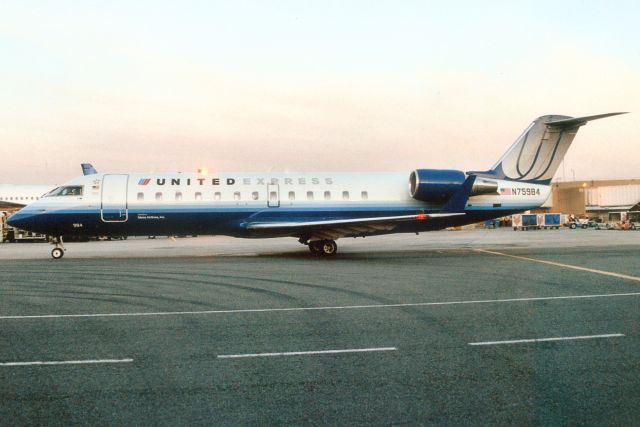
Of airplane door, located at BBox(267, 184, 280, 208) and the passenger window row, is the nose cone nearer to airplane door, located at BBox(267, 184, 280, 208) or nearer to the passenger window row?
the passenger window row

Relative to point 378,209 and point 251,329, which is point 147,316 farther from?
point 378,209

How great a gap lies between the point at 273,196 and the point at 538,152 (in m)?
11.4

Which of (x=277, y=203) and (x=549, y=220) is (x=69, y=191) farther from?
(x=549, y=220)

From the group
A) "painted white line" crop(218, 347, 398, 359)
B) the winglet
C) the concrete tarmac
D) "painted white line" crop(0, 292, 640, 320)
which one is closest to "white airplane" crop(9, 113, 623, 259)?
the concrete tarmac

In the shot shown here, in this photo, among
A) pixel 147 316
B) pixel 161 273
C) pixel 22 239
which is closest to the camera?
pixel 147 316

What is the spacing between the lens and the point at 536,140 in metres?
23.0

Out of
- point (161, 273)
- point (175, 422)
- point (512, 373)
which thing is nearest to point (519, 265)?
point (161, 273)

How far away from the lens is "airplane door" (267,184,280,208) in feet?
68.9

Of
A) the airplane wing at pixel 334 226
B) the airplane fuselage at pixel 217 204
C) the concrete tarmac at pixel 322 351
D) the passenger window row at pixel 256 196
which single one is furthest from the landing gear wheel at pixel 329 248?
the concrete tarmac at pixel 322 351

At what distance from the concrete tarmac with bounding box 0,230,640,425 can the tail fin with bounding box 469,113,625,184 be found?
10972mm

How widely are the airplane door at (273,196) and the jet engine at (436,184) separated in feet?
17.7

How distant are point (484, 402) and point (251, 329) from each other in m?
3.89

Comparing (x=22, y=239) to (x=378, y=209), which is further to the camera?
(x=22, y=239)

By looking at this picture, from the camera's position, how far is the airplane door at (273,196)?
68.9ft
